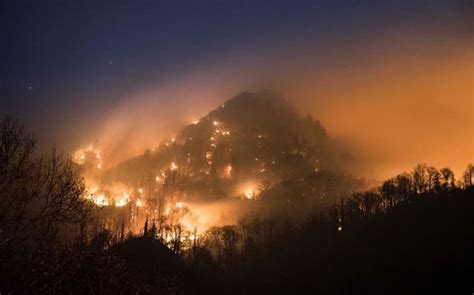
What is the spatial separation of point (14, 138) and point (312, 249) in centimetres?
15638

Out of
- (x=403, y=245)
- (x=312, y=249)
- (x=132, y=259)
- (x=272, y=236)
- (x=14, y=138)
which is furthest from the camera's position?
(x=272, y=236)

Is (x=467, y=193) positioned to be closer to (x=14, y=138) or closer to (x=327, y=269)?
(x=327, y=269)

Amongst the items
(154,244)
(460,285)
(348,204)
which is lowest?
(460,285)

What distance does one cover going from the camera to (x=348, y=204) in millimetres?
197625

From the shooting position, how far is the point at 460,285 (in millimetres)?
94000

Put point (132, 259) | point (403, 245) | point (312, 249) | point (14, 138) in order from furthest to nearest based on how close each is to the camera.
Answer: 1. point (312, 249)
2. point (403, 245)
3. point (132, 259)
4. point (14, 138)

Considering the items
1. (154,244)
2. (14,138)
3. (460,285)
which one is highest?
(14,138)

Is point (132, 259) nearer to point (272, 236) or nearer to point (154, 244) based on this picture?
point (154, 244)

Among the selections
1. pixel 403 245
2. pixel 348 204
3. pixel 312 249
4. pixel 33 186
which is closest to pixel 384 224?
pixel 403 245

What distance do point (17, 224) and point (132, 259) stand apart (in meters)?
101

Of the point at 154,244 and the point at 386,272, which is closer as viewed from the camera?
the point at 386,272

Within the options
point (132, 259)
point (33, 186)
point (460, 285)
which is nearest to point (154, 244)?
point (132, 259)

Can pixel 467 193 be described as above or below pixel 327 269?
above

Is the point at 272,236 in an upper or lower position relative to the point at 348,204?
lower
